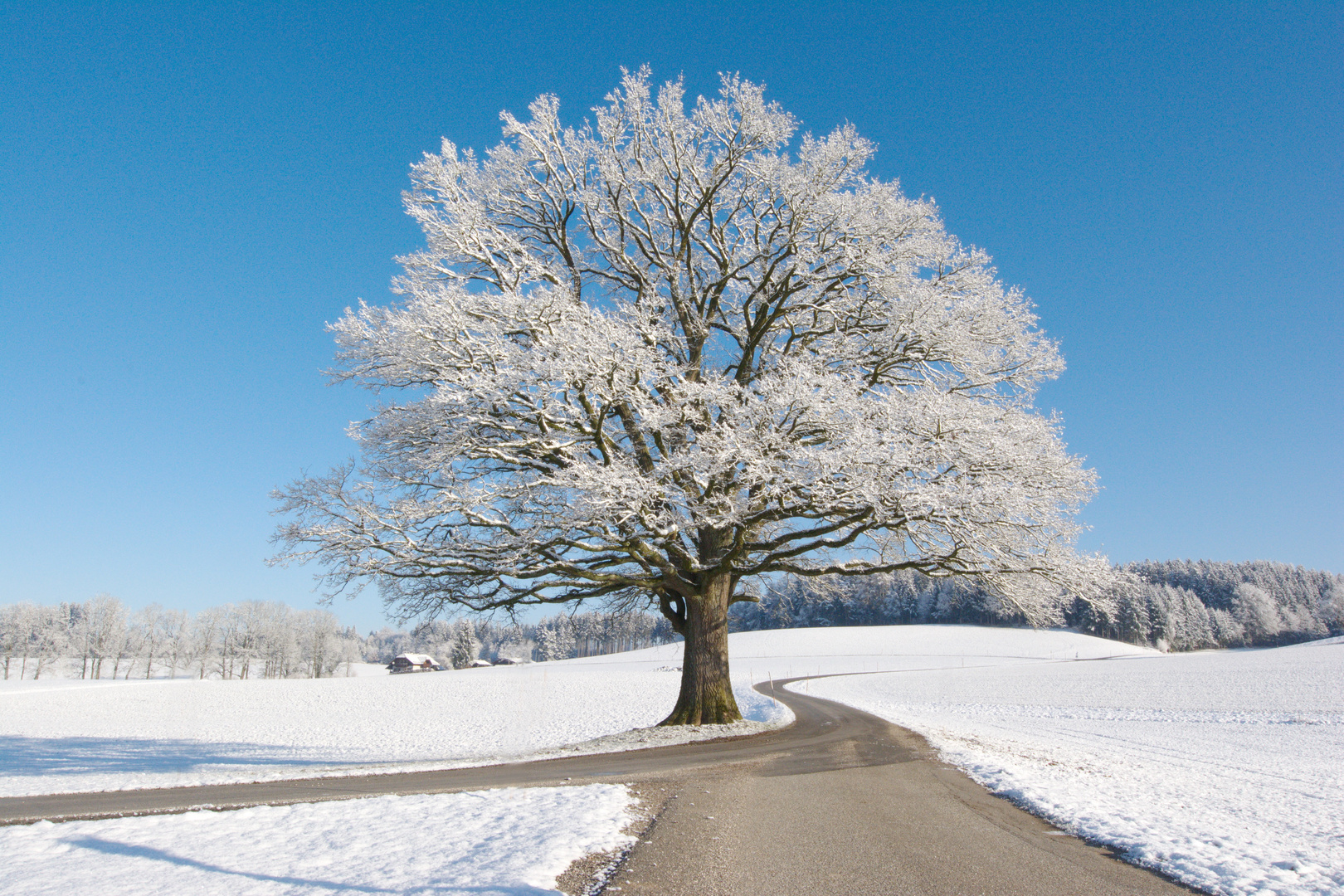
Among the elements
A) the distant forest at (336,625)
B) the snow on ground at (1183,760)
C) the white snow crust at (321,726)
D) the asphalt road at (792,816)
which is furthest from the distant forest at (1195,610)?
the asphalt road at (792,816)

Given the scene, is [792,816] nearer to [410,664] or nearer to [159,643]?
[410,664]

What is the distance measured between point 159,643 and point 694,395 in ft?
392

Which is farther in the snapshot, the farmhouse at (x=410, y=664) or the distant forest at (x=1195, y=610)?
the farmhouse at (x=410, y=664)

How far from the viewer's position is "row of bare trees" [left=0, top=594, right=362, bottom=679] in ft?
306

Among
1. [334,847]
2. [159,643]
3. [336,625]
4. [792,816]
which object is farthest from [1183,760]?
[336,625]

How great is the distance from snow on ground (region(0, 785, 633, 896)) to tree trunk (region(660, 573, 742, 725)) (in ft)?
20.6

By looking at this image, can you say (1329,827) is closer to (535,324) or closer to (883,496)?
(883,496)

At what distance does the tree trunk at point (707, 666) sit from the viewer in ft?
45.0

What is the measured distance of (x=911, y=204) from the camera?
Answer: 44.4 ft

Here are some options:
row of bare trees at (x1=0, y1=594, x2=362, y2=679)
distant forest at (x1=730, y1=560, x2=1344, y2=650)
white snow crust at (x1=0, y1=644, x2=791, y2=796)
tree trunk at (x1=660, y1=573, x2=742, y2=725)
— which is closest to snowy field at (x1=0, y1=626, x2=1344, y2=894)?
white snow crust at (x1=0, y1=644, x2=791, y2=796)

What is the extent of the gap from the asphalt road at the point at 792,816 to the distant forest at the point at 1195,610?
230 feet

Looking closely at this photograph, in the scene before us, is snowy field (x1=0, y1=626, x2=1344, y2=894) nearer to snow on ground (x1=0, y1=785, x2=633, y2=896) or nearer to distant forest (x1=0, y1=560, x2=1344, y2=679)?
snow on ground (x1=0, y1=785, x2=633, y2=896)

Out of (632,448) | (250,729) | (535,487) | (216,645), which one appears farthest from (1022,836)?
(216,645)

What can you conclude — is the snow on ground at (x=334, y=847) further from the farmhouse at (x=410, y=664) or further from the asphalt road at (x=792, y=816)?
the farmhouse at (x=410, y=664)
